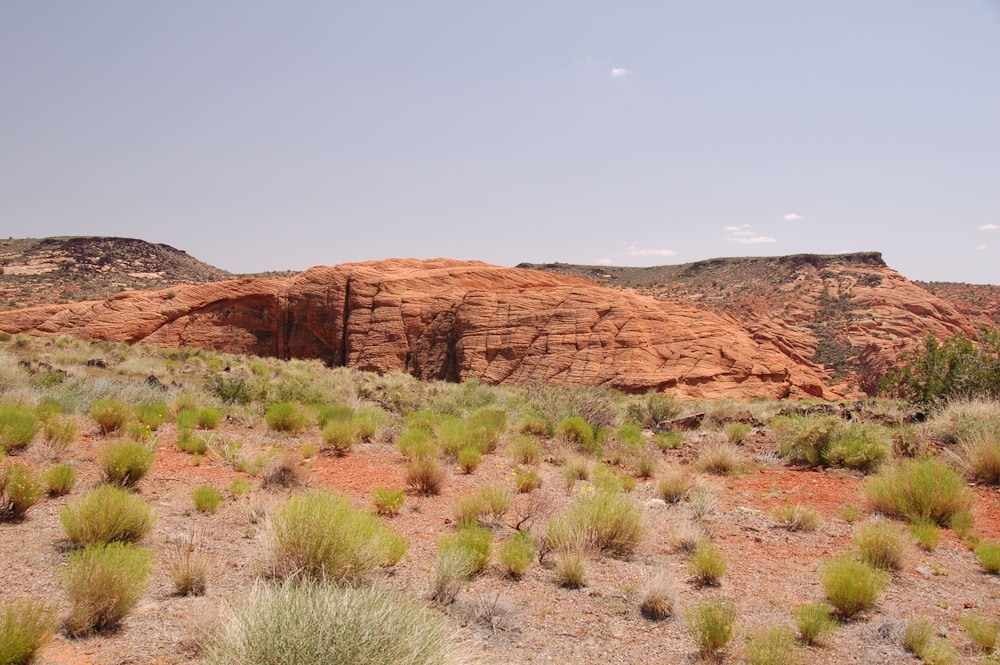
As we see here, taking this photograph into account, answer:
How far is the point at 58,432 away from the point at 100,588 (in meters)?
6.02

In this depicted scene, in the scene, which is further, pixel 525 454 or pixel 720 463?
pixel 720 463

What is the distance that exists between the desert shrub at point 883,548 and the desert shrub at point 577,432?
6.67 m

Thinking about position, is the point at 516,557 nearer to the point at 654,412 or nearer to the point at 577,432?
the point at 577,432

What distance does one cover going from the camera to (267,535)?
550 cm

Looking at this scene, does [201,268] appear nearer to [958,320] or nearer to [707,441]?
[707,441]

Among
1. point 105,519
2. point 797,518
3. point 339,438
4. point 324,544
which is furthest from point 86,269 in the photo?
point 797,518

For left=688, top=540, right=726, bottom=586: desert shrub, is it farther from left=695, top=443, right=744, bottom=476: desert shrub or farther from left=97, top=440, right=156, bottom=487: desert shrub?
left=97, top=440, right=156, bottom=487: desert shrub

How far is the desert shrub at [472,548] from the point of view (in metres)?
5.46

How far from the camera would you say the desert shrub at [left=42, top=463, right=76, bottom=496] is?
675cm

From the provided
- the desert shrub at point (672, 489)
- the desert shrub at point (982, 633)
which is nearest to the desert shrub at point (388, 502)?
the desert shrub at point (672, 489)

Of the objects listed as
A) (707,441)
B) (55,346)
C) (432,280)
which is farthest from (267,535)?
(432,280)

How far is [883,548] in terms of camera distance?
6.23 meters

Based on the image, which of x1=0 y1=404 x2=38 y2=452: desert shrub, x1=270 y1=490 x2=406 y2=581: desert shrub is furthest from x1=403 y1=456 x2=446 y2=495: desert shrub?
x1=0 y1=404 x2=38 y2=452: desert shrub

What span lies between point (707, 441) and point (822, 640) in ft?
31.6
